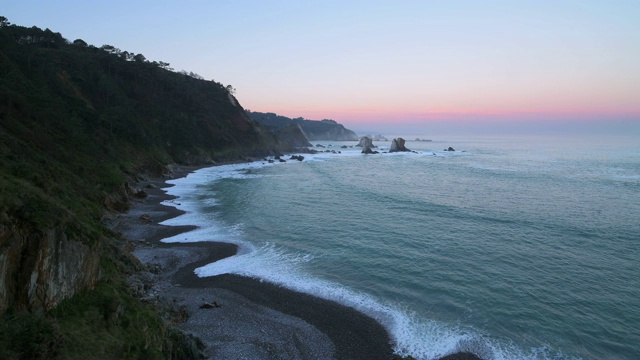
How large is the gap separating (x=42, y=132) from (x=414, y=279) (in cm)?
3873

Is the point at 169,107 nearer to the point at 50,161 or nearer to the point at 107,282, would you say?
the point at 50,161

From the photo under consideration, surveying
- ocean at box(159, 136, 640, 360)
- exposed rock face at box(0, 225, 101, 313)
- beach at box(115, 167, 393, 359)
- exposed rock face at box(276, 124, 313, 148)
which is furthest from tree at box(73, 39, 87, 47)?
exposed rock face at box(0, 225, 101, 313)

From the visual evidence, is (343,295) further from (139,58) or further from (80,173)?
(139,58)

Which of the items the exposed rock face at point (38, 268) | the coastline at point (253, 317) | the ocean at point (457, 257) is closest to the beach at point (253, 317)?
the coastline at point (253, 317)

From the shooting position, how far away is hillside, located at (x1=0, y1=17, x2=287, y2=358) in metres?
11.7

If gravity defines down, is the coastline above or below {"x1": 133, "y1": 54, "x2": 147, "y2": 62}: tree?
below

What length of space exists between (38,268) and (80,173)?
28154mm

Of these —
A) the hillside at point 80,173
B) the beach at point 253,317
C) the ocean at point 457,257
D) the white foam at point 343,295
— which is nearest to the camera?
the hillside at point 80,173

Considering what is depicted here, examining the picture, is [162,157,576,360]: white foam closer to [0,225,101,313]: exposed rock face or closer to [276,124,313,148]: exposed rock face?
[0,225,101,313]: exposed rock face

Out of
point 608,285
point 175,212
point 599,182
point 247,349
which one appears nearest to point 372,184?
A: point 175,212

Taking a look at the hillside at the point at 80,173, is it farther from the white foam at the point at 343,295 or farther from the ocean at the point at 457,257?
the ocean at the point at 457,257

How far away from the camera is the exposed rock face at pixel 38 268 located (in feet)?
37.1

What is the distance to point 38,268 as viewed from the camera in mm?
12094

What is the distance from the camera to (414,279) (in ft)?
78.7
